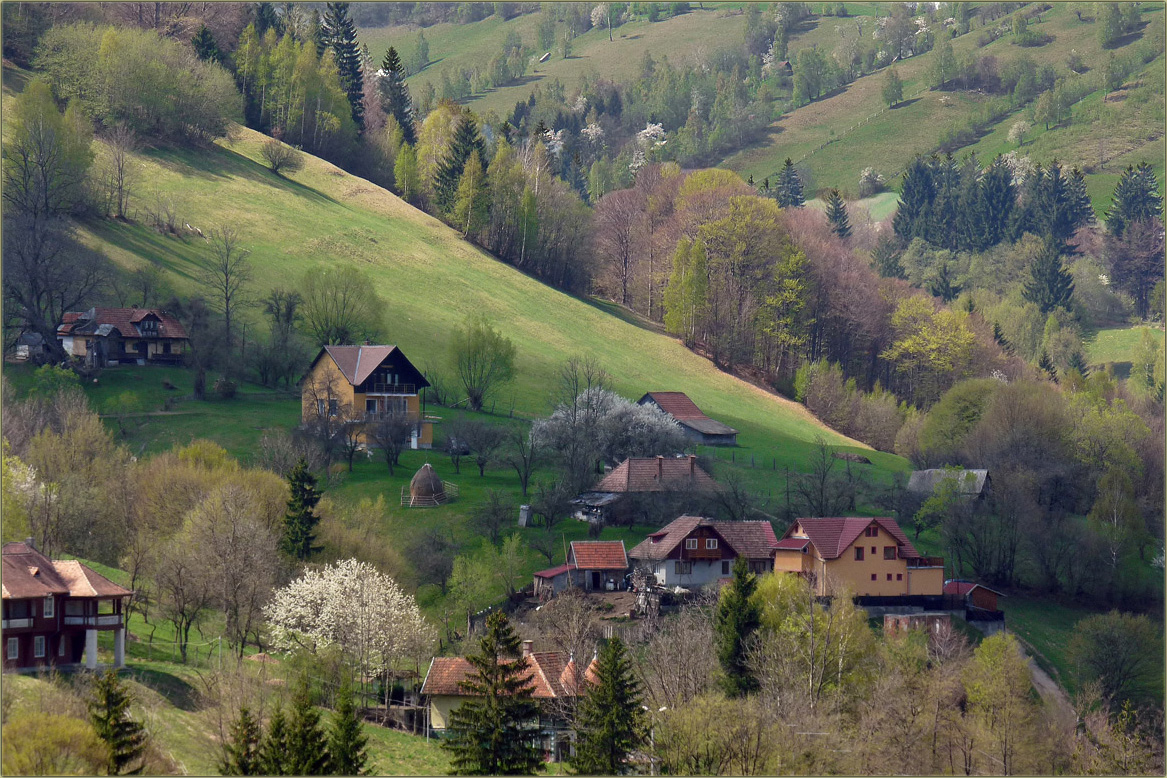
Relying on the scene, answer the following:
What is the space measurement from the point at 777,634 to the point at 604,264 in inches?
3155

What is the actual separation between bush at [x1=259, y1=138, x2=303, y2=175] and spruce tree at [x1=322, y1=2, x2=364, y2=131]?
14040 millimetres

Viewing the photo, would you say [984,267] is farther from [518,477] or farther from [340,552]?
[340,552]

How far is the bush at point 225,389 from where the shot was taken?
266 feet

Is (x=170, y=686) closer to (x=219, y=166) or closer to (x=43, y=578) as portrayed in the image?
(x=43, y=578)

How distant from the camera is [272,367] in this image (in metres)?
86.2

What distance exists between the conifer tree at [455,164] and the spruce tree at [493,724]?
87.2 m

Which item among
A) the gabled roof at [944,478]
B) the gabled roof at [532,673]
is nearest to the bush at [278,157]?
the gabled roof at [944,478]

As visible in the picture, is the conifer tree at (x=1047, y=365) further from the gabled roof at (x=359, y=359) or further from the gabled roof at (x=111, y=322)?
the gabled roof at (x=111, y=322)

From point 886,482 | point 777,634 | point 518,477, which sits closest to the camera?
point 777,634

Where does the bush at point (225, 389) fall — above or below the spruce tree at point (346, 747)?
above

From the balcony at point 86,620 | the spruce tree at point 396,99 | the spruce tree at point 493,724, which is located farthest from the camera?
the spruce tree at point 396,99

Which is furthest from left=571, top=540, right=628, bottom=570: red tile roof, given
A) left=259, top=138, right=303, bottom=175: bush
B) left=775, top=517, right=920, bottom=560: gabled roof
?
left=259, top=138, right=303, bottom=175: bush

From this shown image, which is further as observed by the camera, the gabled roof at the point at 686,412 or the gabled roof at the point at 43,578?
the gabled roof at the point at 686,412

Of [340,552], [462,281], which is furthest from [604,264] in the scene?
[340,552]
